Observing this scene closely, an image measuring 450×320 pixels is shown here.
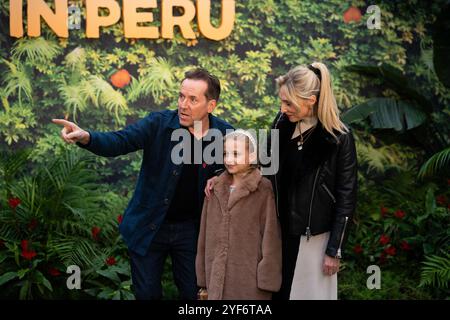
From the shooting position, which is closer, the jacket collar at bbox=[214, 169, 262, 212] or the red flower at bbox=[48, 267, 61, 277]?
the jacket collar at bbox=[214, 169, 262, 212]

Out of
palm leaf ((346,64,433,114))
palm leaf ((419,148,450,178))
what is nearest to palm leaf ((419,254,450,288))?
palm leaf ((419,148,450,178))

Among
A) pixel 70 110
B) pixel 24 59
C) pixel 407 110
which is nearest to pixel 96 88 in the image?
pixel 70 110

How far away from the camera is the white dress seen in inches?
153

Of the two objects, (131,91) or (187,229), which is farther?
(131,91)

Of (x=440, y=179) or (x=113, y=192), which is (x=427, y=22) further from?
(x=113, y=192)

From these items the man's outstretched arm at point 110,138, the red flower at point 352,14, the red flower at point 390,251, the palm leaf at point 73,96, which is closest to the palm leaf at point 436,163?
the red flower at point 390,251

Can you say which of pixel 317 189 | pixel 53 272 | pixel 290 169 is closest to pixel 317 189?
pixel 317 189

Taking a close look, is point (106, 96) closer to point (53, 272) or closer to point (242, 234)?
point (53, 272)

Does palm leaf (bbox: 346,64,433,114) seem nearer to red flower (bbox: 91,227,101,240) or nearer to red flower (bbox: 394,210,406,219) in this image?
red flower (bbox: 394,210,406,219)

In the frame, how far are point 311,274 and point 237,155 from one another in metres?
0.83

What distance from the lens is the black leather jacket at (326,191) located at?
3.86m

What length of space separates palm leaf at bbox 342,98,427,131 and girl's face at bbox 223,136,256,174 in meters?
3.02

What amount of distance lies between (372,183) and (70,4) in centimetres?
371

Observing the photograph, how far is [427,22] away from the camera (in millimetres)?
7367
